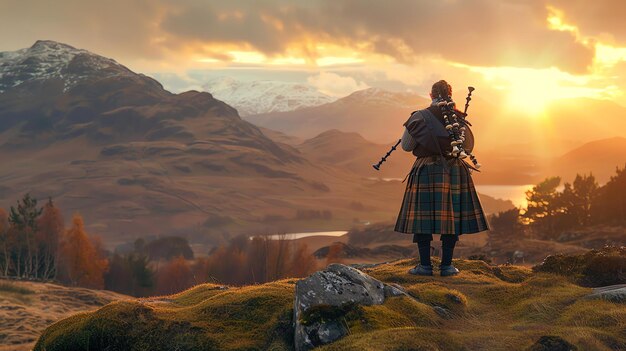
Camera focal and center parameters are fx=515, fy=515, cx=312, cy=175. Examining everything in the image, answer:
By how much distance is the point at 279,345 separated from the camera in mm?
9312

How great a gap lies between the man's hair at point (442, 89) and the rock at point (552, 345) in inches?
292

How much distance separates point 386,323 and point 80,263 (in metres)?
115

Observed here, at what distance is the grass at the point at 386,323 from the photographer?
838cm

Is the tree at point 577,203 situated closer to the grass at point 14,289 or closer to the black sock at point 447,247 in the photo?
the grass at point 14,289

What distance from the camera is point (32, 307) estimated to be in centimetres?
5828

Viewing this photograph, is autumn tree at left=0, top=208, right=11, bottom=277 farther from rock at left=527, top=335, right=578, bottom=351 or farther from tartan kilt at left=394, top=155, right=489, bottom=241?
rock at left=527, top=335, right=578, bottom=351

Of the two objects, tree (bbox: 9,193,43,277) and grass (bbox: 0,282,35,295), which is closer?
grass (bbox: 0,282,35,295)

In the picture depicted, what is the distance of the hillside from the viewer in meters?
44.2

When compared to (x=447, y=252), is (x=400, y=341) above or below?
below

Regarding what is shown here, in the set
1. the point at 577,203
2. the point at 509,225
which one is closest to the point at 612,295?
the point at 577,203

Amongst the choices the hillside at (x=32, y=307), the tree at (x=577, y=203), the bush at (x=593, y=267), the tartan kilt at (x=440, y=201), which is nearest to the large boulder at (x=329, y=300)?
the tartan kilt at (x=440, y=201)

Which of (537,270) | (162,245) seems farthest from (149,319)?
(162,245)

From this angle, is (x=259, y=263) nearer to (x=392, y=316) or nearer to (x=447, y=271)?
(x=447, y=271)

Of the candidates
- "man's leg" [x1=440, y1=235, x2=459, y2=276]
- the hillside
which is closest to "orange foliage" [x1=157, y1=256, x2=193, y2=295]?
the hillside
